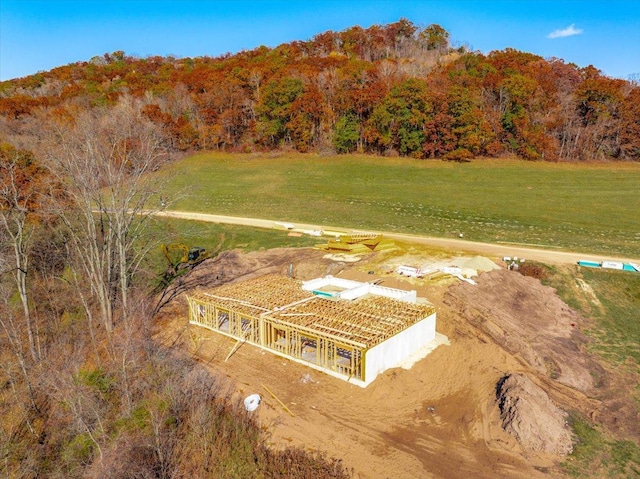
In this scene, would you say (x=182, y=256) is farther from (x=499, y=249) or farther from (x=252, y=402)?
Result: (x=499, y=249)

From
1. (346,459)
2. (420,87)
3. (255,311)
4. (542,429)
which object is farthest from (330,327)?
(420,87)

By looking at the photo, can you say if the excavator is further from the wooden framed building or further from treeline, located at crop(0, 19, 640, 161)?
treeline, located at crop(0, 19, 640, 161)

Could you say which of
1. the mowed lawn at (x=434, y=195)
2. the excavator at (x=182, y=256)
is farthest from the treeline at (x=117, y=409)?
the mowed lawn at (x=434, y=195)

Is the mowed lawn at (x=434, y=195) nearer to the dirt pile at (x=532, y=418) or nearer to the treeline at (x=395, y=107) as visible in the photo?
the treeline at (x=395, y=107)

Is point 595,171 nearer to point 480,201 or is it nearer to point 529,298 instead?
point 480,201

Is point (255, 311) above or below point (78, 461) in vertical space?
above

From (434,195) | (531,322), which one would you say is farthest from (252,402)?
(434,195)

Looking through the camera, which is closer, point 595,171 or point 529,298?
point 529,298
